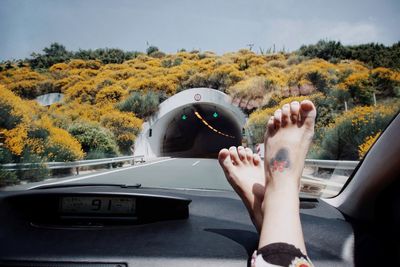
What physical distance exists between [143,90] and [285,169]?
16.8ft

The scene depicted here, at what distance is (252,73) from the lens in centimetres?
751

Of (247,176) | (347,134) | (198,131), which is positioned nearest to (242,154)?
(247,176)

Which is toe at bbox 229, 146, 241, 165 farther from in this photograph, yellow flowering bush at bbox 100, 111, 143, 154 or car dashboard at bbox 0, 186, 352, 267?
yellow flowering bush at bbox 100, 111, 143, 154

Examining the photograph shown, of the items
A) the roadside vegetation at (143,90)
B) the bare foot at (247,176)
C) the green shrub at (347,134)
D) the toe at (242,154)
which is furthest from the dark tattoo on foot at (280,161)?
the green shrub at (347,134)

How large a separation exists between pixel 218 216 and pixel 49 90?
16.6 feet

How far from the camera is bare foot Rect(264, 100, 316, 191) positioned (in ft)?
6.07

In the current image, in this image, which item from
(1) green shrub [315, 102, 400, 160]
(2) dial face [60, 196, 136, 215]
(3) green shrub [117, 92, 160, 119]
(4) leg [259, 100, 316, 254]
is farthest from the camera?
(3) green shrub [117, 92, 160, 119]

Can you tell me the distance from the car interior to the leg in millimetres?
242

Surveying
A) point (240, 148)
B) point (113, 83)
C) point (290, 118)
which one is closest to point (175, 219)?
point (240, 148)

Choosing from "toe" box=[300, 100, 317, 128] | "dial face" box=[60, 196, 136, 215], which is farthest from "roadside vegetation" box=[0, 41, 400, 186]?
"dial face" box=[60, 196, 136, 215]

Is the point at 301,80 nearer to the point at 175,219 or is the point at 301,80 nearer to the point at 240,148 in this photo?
the point at 240,148

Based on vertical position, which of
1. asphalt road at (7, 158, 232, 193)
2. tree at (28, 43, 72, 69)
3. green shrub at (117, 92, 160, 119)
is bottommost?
asphalt road at (7, 158, 232, 193)

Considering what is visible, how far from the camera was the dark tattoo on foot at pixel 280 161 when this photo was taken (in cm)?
184

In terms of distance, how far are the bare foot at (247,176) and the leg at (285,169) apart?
4.6 inches
